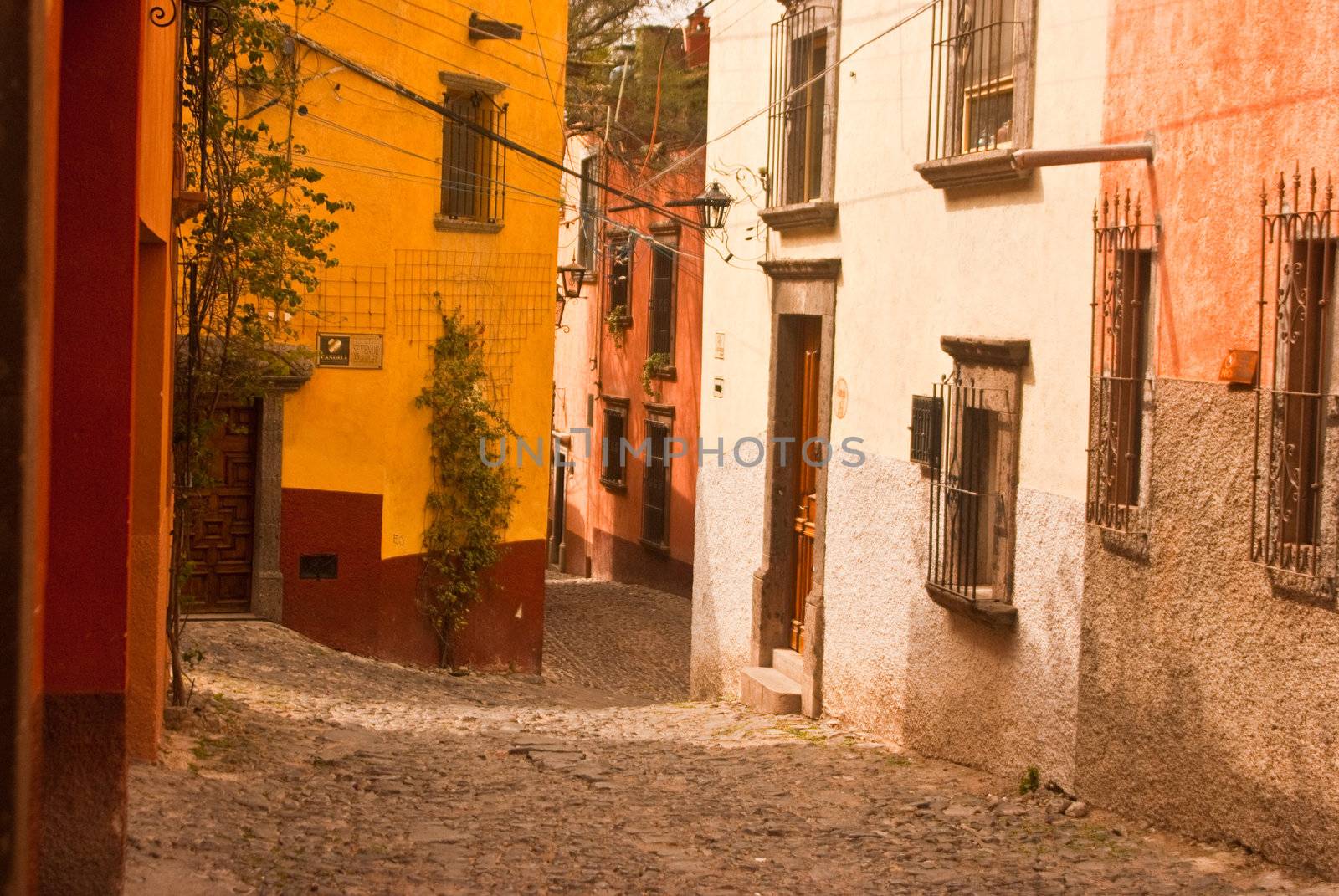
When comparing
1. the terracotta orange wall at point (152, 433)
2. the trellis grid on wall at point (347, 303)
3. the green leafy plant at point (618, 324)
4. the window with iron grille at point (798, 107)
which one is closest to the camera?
the terracotta orange wall at point (152, 433)

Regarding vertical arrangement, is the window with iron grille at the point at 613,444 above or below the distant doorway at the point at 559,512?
above

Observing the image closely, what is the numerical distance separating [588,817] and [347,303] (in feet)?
27.2

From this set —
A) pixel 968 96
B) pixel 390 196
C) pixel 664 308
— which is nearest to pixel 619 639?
pixel 664 308

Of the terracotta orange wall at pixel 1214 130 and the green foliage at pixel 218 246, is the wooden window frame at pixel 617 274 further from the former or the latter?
the terracotta orange wall at pixel 1214 130

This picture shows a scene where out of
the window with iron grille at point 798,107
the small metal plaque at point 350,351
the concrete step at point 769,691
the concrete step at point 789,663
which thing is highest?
the window with iron grille at point 798,107

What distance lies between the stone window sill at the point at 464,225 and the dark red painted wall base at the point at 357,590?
9.02ft

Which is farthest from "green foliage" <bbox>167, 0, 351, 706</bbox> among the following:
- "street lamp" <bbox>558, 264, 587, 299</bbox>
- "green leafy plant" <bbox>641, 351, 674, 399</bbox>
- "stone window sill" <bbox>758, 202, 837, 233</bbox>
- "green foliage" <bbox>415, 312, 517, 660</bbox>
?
"green leafy plant" <bbox>641, 351, 674, 399</bbox>

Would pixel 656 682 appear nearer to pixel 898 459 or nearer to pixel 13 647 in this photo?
pixel 898 459

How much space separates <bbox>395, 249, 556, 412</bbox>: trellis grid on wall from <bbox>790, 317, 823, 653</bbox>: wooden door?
4.65 metres

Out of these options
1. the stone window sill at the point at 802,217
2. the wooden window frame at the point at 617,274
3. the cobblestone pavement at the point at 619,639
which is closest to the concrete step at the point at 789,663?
the stone window sill at the point at 802,217

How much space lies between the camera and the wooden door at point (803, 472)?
1191 cm

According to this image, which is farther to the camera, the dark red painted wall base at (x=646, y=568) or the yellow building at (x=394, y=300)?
the dark red painted wall base at (x=646, y=568)

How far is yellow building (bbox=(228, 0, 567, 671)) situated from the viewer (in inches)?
578

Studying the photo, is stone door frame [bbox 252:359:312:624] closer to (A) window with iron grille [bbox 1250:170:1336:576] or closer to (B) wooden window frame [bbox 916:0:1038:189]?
(B) wooden window frame [bbox 916:0:1038:189]
